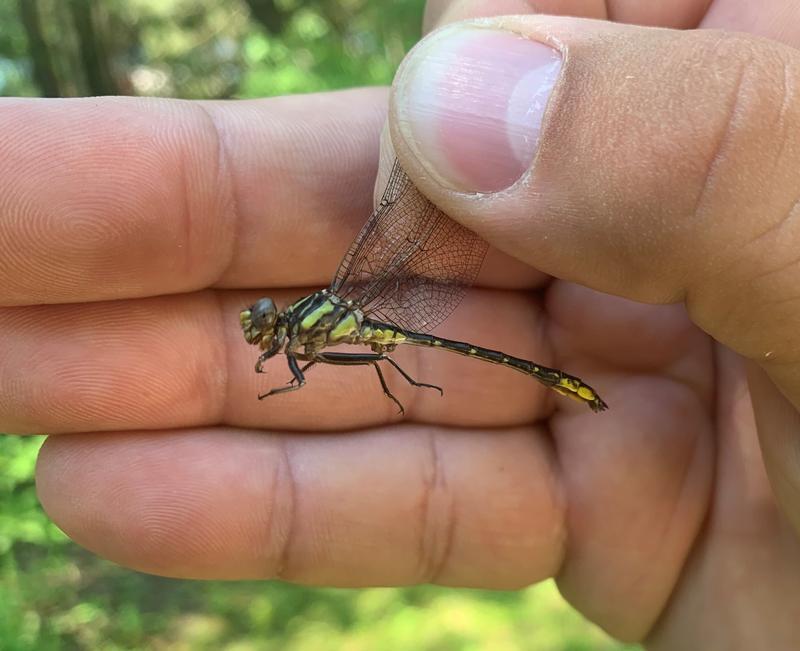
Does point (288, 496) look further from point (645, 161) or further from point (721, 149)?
point (721, 149)

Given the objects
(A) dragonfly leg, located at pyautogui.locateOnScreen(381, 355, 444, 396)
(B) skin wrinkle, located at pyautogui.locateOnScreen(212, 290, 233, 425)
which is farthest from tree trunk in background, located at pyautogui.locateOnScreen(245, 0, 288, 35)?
(A) dragonfly leg, located at pyautogui.locateOnScreen(381, 355, 444, 396)

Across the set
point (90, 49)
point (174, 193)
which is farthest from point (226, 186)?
→ point (90, 49)

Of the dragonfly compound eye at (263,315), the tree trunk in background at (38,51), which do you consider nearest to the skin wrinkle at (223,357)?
the dragonfly compound eye at (263,315)

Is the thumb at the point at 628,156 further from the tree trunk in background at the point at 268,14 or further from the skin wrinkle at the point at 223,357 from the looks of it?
the tree trunk in background at the point at 268,14

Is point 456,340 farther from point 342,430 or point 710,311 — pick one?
point 710,311

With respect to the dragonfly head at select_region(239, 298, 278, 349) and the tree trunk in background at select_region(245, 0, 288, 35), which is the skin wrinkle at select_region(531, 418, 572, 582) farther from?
the tree trunk in background at select_region(245, 0, 288, 35)

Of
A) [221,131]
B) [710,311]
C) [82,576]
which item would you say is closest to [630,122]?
[710,311]
